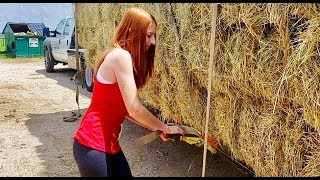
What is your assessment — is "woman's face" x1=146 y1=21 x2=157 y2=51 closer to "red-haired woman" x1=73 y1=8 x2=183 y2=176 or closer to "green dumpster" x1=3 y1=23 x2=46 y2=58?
"red-haired woman" x1=73 y1=8 x2=183 y2=176

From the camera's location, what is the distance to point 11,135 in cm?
609

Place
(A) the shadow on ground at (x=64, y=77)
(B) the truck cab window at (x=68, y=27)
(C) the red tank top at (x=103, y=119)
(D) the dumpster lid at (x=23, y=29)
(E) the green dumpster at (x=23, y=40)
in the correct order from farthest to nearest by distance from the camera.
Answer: (D) the dumpster lid at (x=23, y=29), (E) the green dumpster at (x=23, y=40), (B) the truck cab window at (x=68, y=27), (A) the shadow on ground at (x=64, y=77), (C) the red tank top at (x=103, y=119)

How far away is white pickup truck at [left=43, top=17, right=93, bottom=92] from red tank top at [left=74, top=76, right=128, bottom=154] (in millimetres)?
7556

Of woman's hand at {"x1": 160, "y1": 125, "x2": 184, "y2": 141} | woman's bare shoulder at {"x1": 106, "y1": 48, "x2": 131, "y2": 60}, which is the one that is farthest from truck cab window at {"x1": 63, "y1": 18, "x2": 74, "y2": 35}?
woman's bare shoulder at {"x1": 106, "y1": 48, "x2": 131, "y2": 60}

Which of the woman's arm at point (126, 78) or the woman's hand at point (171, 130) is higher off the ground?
the woman's arm at point (126, 78)

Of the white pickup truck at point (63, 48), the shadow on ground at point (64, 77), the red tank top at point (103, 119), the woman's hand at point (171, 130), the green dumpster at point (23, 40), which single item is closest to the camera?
the red tank top at point (103, 119)

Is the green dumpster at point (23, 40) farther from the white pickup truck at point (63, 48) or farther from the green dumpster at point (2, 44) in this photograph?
the white pickup truck at point (63, 48)

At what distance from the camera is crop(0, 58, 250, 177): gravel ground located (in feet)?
14.9

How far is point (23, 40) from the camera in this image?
18.9 m

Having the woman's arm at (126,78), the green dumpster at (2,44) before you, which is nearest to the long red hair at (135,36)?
the woman's arm at (126,78)

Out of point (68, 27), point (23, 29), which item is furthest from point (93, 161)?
point (23, 29)

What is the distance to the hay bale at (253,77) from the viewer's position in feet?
6.57

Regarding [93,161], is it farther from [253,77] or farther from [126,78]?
[253,77]

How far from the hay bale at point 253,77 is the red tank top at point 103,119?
86 cm
